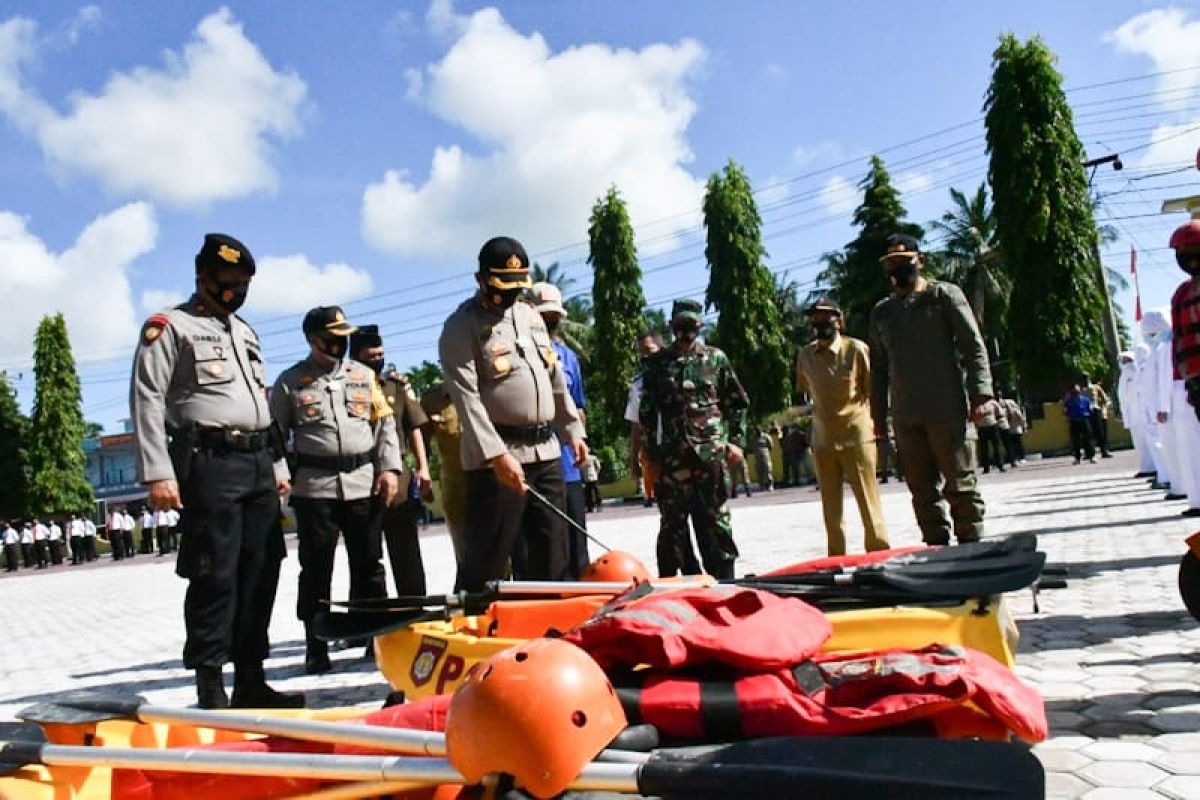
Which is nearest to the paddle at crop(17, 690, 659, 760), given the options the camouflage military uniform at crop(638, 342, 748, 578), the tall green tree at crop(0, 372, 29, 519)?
the camouflage military uniform at crop(638, 342, 748, 578)

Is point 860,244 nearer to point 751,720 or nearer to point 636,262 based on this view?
point 636,262

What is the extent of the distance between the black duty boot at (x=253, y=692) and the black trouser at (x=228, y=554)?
0.15 ft

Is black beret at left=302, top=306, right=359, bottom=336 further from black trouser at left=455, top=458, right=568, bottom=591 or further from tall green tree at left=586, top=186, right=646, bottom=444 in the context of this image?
tall green tree at left=586, top=186, right=646, bottom=444

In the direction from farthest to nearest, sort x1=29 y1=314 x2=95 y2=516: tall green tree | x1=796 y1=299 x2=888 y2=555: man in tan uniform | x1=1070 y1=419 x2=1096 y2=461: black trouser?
1. x1=29 y1=314 x2=95 y2=516: tall green tree
2. x1=1070 y1=419 x2=1096 y2=461: black trouser
3. x1=796 y1=299 x2=888 y2=555: man in tan uniform

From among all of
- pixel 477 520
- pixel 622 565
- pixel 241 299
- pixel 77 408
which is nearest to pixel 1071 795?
pixel 622 565

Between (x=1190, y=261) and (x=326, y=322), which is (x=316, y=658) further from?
(x=1190, y=261)

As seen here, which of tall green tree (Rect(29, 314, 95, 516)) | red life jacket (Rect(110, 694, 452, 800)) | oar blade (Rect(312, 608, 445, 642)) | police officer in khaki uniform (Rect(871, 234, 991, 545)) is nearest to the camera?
red life jacket (Rect(110, 694, 452, 800))

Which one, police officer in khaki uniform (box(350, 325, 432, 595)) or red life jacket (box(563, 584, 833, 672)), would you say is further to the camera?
police officer in khaki uniform (box(350, 325, 432, 595))

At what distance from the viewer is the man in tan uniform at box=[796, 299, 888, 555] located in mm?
→ 7086

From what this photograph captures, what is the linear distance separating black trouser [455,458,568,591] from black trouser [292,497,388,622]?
1435 mm

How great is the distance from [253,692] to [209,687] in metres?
0.39

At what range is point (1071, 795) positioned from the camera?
2.63 metres

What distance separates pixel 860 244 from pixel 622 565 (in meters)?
39.6

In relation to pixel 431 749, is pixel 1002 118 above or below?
above
